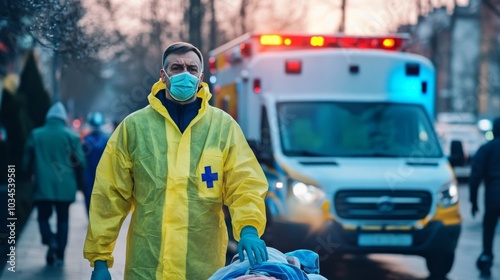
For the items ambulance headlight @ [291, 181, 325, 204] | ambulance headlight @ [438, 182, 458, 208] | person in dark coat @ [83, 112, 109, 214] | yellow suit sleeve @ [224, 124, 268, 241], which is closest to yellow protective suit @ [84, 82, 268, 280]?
yellow suit sleeve @ [224, 124, 268, 241]

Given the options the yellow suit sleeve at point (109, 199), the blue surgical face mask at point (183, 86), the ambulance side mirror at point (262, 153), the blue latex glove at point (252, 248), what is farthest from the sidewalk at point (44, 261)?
the blue latex glove at point (252, 248)

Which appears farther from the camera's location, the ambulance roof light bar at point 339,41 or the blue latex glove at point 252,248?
the ambulance roof light bar at point 339,41

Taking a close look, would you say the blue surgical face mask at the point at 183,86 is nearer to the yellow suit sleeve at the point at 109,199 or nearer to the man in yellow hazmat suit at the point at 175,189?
the man in yellow hazmat suit at the point at 175,189

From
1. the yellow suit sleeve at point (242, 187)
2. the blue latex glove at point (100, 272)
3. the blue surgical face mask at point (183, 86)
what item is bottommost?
the blue latex glove at point (100, 272)

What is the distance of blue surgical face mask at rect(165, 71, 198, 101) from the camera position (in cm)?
444

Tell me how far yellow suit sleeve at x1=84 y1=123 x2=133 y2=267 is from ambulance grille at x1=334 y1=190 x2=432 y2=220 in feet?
17.7

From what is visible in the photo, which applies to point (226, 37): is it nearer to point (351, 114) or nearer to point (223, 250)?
point (351, 114)

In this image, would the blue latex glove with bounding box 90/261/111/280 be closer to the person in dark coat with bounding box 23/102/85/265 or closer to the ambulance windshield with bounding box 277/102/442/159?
the ambulance windshield with bounding box 277/102/442/159

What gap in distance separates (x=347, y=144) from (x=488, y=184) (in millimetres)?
1566

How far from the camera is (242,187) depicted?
14.4 feet

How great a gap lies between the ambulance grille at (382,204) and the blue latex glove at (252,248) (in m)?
5.51

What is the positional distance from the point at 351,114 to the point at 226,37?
26.6 m

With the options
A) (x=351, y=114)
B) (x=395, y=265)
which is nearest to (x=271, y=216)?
(x=351, y=114)

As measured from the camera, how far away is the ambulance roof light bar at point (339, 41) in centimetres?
1149
